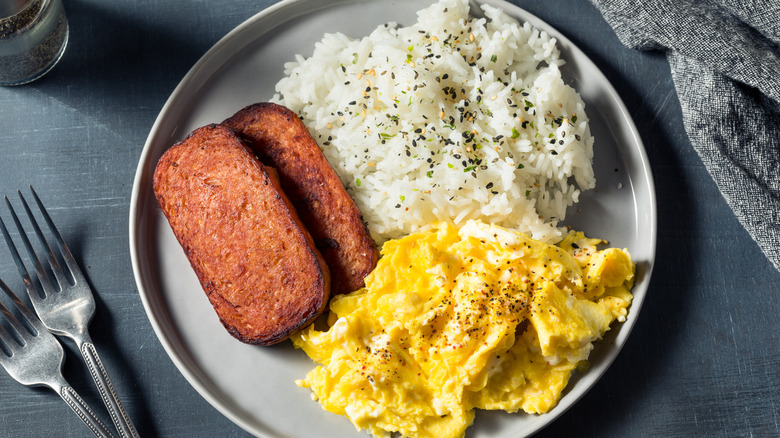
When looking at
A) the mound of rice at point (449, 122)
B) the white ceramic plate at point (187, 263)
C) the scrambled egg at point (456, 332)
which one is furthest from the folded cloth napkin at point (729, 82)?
the scrambled egg at point (456, 332)

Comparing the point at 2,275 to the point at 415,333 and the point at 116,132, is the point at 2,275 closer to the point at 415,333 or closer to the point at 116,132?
the point at 116,132

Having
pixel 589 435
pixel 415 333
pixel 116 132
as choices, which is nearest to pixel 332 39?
pixel 116 132

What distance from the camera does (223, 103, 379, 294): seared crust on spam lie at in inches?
126

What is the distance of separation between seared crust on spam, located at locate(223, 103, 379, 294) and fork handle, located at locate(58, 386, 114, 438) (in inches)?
48.9

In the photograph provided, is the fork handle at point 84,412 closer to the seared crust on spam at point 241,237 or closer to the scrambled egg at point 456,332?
the seared crust on spam at point 241,237

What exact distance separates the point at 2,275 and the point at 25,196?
404mm

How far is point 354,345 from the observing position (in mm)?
3031

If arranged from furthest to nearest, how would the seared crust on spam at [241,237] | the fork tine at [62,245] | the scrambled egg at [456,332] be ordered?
1. the fork tine at [62,245]
2. the seared crust on spam at [241,237]
3. the scrambled egg at [456,332]

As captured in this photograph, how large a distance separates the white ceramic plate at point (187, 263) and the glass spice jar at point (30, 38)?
685mm

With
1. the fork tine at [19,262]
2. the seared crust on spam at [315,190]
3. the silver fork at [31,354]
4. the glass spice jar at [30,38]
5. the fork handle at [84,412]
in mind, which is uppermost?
the glass spice jar at [30,38]

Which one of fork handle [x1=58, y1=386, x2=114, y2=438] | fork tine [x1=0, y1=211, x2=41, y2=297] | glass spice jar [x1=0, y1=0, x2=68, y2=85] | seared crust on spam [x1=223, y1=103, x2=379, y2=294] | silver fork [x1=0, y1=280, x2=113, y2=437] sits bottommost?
fork handle [x1=58, y1=386, x2=114, y2=438]

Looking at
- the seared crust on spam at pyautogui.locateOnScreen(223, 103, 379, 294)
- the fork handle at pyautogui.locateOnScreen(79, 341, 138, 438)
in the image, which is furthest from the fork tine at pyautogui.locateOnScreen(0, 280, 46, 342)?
the seared crust on spam at pyautogui.locateOnScreen(223, 103, 379, 294)

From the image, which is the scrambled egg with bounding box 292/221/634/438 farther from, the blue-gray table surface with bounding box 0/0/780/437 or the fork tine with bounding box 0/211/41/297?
the fork tine with bounding box 0/211/41/297

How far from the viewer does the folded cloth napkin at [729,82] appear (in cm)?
339
